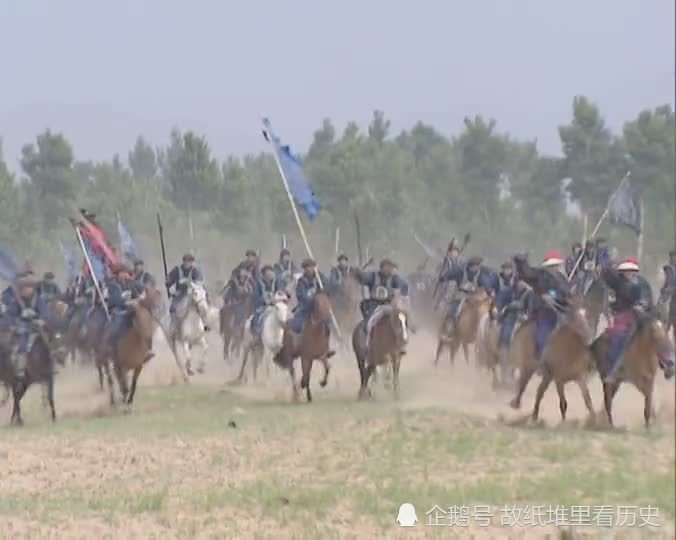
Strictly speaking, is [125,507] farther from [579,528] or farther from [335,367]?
[335,367]

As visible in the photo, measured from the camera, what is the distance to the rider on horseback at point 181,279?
25375 millimetres

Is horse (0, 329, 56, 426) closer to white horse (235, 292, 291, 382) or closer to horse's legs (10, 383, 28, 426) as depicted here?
horse's legs (10, 383, 28, 426)

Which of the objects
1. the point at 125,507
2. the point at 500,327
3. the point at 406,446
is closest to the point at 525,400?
the point at 500,327

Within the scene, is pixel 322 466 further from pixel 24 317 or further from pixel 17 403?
pixel 17 403

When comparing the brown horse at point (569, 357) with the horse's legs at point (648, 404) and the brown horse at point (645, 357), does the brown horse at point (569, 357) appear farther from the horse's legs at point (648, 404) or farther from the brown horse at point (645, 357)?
the horse's legs at point (648, 404)

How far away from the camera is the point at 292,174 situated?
25406 mm

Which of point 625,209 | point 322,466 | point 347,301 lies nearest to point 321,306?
point 347,301

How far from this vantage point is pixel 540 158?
1870 inches

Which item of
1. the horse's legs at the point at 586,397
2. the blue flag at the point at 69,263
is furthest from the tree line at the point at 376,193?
the horse's legs at the point at 586,397

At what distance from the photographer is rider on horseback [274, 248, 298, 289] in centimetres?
2478

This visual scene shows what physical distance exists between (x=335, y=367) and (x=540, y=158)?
22.2 m

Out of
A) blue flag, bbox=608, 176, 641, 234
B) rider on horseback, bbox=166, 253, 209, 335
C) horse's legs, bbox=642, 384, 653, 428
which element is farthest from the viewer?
blue flag, bbox=608, 176, 641, 234

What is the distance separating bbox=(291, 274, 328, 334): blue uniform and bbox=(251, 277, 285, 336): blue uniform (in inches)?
61.3

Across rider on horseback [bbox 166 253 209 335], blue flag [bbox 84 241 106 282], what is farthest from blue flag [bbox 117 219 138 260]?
blue flag [bbox 84 241 106 282]
